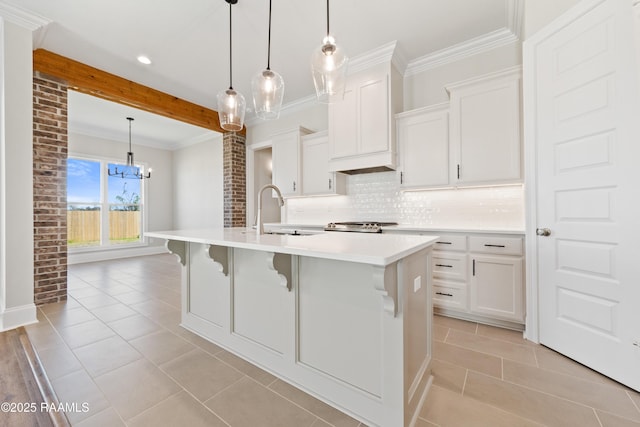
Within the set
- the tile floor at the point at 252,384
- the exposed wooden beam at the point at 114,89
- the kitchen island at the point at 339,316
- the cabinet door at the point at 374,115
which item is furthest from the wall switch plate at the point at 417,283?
the exposed wooden beam at the point at 114,89

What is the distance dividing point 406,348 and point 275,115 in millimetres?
1914

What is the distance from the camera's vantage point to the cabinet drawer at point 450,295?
2631mm

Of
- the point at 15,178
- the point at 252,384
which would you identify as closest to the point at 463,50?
the point at 252,384

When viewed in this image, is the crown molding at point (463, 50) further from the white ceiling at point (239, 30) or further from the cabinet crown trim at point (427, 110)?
the cabinet crown trim at point (427, 110)

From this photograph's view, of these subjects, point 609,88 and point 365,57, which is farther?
point 365,57

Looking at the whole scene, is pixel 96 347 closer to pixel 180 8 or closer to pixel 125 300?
pixel 125 300

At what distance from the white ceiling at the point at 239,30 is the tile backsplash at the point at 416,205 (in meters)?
1.65

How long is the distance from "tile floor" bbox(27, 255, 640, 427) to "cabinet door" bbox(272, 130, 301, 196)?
249 cm

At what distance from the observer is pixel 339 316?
58.4 inches

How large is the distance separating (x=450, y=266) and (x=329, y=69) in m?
2.18

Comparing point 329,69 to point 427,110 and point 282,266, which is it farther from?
point 427,110

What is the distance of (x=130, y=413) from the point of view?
4.71ft

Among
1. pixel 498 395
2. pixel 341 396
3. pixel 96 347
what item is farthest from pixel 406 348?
pixel 96 347

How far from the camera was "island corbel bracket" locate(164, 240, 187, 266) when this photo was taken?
7.95ft
